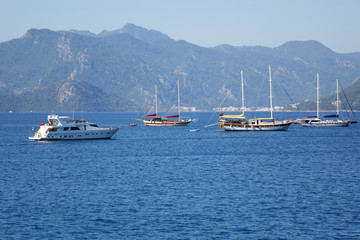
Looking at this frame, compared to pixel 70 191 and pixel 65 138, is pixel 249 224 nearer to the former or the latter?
pixel 70 191

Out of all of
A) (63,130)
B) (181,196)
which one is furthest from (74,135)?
(181,196)

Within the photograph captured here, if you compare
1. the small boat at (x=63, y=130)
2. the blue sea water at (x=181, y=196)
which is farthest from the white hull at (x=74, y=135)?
the blue sea water at (x=181, y=196)

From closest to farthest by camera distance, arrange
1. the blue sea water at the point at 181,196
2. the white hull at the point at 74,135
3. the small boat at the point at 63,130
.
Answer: the blue sea water at the point at 181,196 < the small boat at the point at 63,130 < the white hull at the point at 74,135

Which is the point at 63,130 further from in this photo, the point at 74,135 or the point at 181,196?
the point at 181,196

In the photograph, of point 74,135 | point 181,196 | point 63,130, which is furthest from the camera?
point 74,135

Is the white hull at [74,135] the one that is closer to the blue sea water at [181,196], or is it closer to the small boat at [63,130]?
the small boat at [63,130]

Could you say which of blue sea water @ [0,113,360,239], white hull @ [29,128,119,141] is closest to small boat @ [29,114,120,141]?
white hull @ [29,128,119,141]

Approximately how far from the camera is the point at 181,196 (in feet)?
187

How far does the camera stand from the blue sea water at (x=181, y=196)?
44.3 m

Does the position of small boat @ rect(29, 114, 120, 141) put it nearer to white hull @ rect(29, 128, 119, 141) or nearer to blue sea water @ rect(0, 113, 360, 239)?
white hull @ rect(29, 128, 119, 141)

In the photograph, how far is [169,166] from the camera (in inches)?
3275

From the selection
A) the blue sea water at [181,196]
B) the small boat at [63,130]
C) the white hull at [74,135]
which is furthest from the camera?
the white hull at [74,135]

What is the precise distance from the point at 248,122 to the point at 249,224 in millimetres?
125768

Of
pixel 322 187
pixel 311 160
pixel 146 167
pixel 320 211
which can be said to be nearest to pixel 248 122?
pixel 311 160
